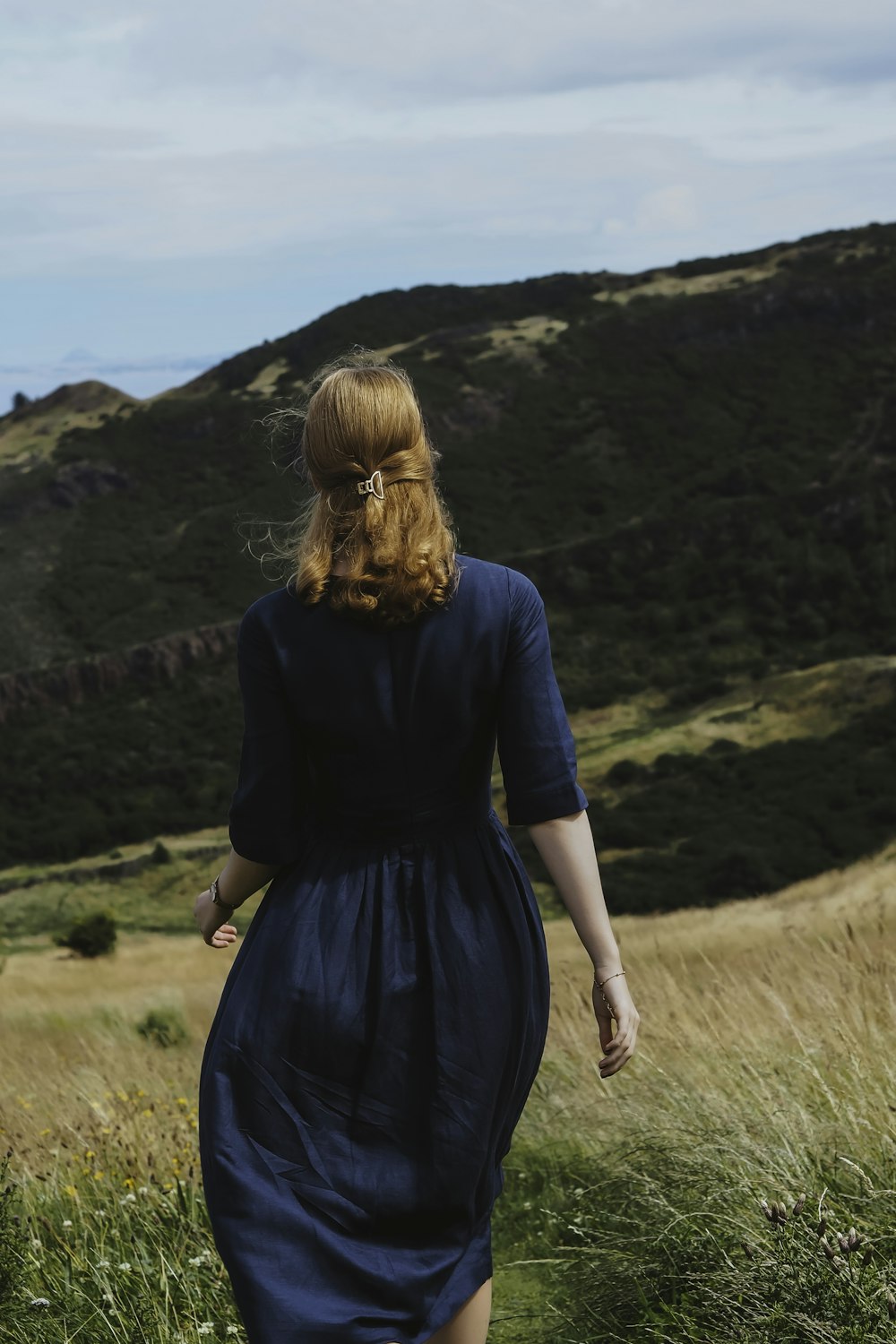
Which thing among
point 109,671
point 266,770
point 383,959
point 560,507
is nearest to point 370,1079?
point 383,959

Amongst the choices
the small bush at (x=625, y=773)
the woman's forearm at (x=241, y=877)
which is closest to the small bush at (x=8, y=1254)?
the woman's forearm at (x=241, y=877)

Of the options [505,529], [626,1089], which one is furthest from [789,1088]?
[505,529]

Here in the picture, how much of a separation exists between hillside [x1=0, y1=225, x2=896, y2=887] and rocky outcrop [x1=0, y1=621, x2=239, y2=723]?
133 millimetres

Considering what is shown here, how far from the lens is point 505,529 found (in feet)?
236

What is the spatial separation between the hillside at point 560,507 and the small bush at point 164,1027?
80.2ft

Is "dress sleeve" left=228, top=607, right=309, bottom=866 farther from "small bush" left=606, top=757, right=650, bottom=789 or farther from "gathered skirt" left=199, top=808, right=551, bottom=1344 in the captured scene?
"small bush" left=606, top=757, right=650, bottom=789

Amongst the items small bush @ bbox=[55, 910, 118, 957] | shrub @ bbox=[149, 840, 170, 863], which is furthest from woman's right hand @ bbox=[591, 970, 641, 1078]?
shrub @ bbox=[149, 840, 170, 863]

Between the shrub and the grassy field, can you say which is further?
the shrub

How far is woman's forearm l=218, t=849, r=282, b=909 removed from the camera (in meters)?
2.49

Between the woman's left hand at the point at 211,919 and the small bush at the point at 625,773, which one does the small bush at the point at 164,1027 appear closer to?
the woman's left hand at the point at 211,919

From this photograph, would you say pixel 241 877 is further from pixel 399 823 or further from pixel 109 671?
pixel 109 671

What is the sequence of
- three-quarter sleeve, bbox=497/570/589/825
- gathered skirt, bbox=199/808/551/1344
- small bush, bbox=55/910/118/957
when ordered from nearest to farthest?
gathered skirt, bbox=199/808/551/1344 < three-quarter sleeve, bbox=497/570/589/825 < small bush, bbox=55/910/118/957

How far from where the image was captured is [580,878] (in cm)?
233

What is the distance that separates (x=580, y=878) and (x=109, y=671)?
6332 centimetres
